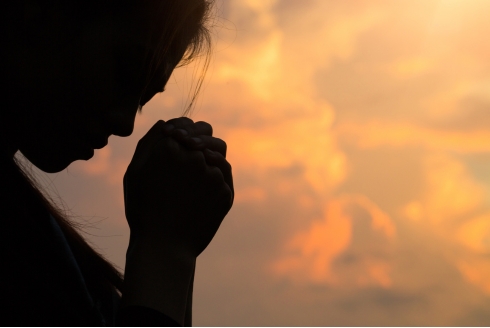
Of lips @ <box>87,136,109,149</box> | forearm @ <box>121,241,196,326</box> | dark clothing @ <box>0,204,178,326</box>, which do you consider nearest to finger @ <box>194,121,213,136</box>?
lips @ <box>87,136,109,149</box>

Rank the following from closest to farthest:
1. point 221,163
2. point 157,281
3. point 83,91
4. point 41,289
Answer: point 41,289
point 157,281
point 83,91
point 221,163

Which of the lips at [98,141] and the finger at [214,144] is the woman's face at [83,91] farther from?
the finger at [214,144]

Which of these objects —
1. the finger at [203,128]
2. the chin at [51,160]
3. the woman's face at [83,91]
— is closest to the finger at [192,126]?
the finger at [203,128]

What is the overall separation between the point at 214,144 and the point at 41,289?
615 mm

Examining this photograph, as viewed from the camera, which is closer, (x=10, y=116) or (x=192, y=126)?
(x=10, y=116)

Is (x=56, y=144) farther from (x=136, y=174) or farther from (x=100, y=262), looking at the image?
(x=100, y=262)

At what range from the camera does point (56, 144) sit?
1.47 m

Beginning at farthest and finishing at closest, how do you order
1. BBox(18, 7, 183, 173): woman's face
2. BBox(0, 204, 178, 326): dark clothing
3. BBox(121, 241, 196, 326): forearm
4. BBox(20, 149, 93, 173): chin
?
BBox(20, 149, 93, 173): chin
BBox(18, 7, 183, 173): woman's face
BBox(121, 241, 196, 326): forearm
BBox(0, 204, 178, 326): dark clothing

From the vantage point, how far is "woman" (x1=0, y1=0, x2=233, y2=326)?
4.24 feet

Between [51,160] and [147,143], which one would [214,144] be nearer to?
[147,143]

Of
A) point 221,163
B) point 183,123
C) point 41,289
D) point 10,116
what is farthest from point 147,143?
point 41,289

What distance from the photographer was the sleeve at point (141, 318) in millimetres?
1218

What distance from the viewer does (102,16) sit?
4.69 ft

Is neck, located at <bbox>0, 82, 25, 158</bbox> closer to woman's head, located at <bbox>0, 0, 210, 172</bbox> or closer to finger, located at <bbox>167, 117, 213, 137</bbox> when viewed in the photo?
woman's head, located at <bbox>0, 0, 210, 172</bbox>
